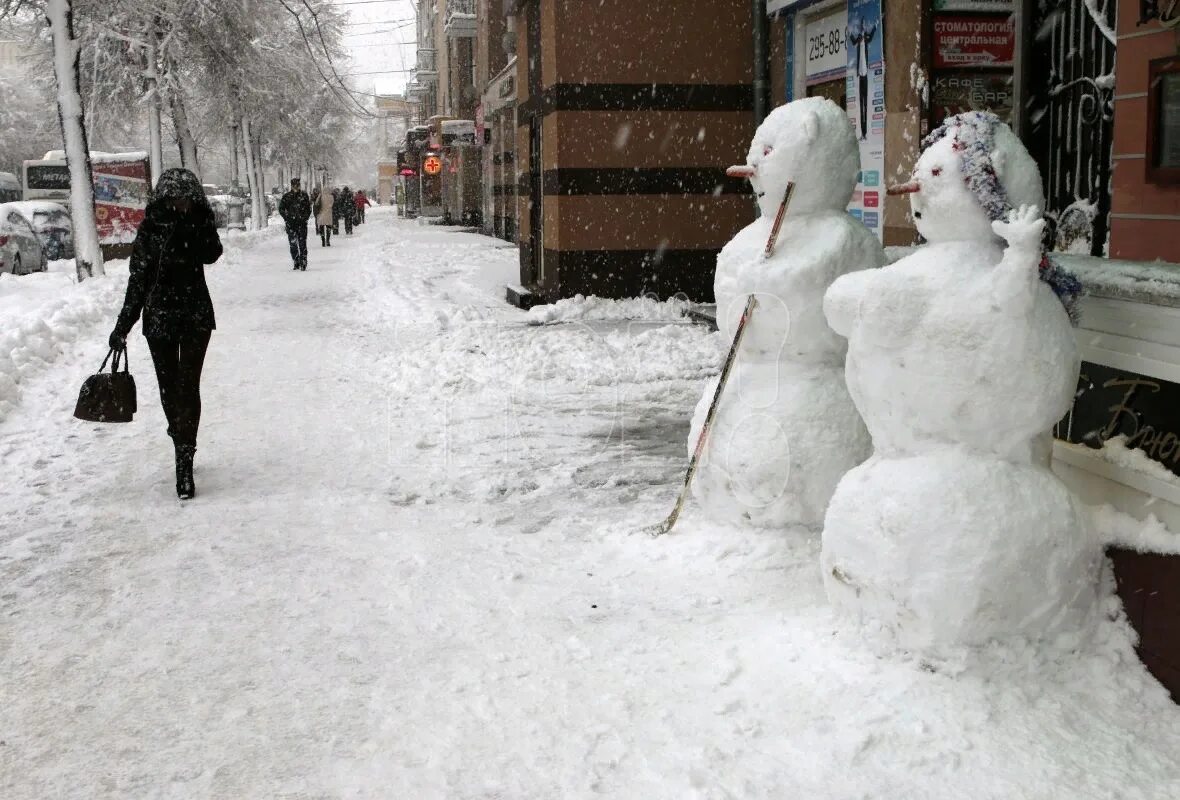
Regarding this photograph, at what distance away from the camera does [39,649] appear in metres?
4.32

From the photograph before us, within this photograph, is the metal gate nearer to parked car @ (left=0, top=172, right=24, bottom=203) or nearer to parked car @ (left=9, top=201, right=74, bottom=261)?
parked car @ (left=9, top=201, right=74, bottom=261)

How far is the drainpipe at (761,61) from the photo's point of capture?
12484 mm

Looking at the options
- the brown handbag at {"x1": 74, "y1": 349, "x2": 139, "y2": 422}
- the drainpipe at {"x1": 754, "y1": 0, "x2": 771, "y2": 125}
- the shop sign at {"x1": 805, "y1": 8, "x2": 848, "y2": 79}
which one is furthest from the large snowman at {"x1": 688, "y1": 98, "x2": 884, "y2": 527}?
the drainpipe at {"x1": 754, "y1": 0, "x2": 771, "y2": 125}

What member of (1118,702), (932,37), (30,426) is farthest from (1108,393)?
(30,426)

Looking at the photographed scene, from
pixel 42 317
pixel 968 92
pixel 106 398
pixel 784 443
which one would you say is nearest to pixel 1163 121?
pixel 784 443

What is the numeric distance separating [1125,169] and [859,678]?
8.74ft

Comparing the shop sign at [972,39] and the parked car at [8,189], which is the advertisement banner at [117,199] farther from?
the parked car at [8,189]

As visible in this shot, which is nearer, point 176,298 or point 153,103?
point 176,298

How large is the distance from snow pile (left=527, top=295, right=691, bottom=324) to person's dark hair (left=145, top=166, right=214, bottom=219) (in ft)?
22.4

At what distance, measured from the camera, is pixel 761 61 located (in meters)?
12.7

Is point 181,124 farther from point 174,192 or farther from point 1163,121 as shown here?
point 1163,121

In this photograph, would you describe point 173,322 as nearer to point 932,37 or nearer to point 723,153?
point 932,37

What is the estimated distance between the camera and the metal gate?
18.3 feet

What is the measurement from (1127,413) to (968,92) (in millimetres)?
5682
